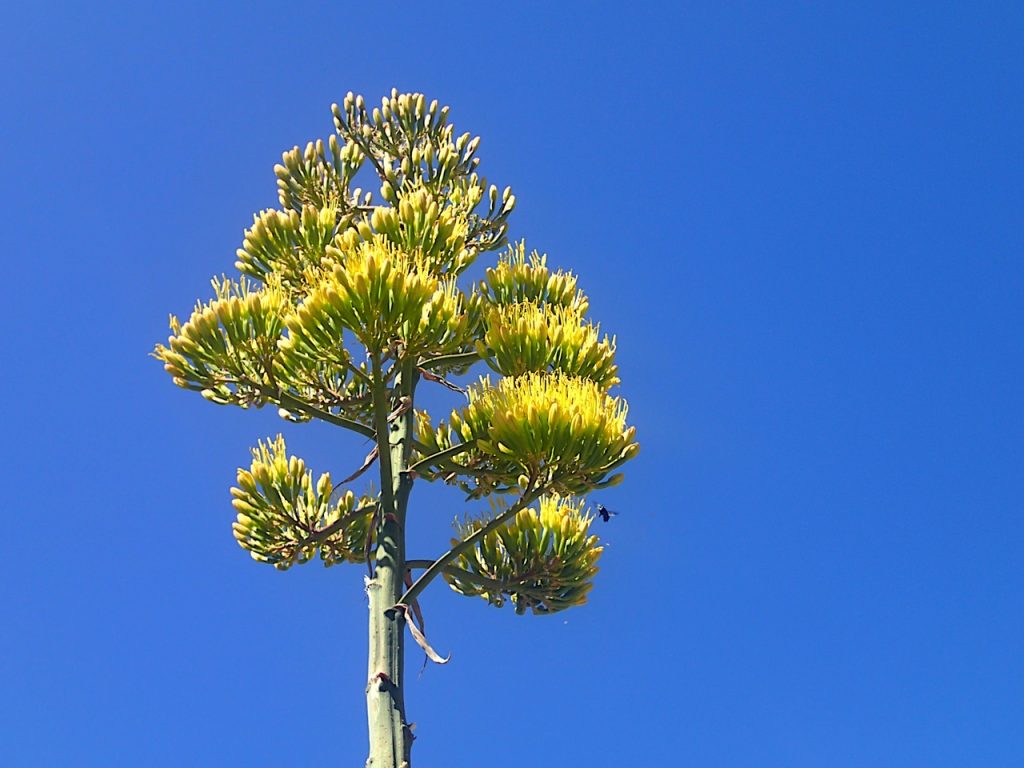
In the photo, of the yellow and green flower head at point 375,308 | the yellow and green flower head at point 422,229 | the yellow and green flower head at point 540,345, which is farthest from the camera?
the yellow and green flower head at point 422,229

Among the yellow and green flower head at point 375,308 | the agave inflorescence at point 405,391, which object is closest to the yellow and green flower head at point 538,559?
the agave inflorescence at point 405,391

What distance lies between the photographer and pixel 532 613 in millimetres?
6270

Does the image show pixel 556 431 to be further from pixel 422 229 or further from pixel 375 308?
pixel 422 229

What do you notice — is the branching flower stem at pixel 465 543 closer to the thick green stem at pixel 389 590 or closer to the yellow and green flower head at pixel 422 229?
the thick green stem at pixel 389 590

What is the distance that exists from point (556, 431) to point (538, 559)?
1.30 m

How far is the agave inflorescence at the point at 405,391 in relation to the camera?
5145 millimetres

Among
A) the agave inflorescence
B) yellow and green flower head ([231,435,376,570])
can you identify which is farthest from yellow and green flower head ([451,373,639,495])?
yellow and green flower head ([231,435,376,570])

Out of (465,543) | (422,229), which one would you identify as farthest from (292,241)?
(465,543)

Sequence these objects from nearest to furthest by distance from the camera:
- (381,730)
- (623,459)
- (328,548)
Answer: (381,730)
(623,459)
(328,548)

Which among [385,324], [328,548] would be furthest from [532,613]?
[385,324]

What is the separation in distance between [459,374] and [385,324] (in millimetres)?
1464

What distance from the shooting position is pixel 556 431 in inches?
199

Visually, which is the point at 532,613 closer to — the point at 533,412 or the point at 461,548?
the point at 461,548

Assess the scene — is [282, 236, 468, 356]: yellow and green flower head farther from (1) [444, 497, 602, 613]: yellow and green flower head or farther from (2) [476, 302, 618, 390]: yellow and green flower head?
(1) [444, 497, 602, 613]: yellow and green flower head
